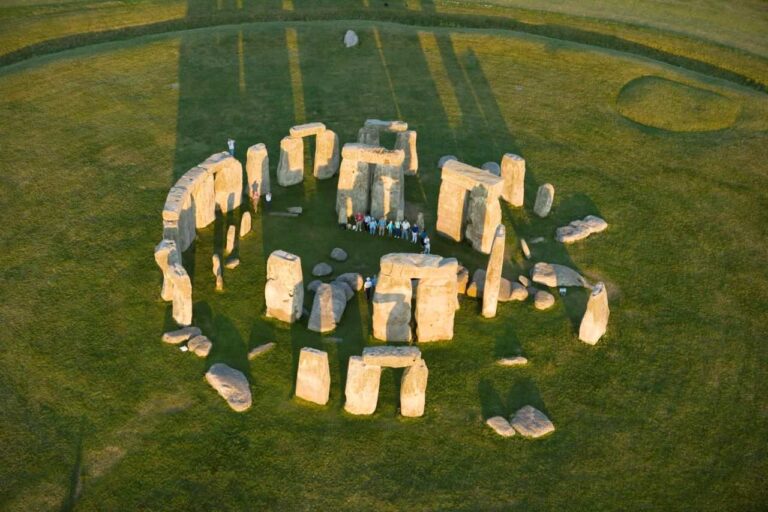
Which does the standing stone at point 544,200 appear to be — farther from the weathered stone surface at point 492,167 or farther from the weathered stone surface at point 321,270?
the weathered stone surface at point 321,270

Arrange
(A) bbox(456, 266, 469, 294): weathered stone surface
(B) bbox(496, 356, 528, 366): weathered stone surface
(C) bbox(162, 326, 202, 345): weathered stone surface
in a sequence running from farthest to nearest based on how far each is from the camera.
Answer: (A) bbox(456, 266, 469, 294): weathered stone surface
(C) bbox(162, 326, 202, 345): weathered stone surface
(B) bbox(496, 356, 528, 366): weathered stone surface

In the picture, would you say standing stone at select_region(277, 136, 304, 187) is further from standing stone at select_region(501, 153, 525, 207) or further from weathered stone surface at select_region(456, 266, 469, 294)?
weathered stone surface at select_region(456, 266, 469, 294)

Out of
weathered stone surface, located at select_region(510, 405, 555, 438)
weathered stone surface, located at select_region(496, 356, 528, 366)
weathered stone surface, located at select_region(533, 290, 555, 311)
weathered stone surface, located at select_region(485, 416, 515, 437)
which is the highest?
weathered stone surface, located at select_region(533, 290, 555, 311)

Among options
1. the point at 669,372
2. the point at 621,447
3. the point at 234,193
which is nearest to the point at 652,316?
the point at 669,372

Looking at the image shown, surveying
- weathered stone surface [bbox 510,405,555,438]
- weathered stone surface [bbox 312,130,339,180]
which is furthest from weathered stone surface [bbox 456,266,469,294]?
weathered stone surface [bbox 312,130,339,180]

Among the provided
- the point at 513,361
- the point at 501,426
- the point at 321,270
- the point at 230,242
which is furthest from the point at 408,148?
the point at 501,426

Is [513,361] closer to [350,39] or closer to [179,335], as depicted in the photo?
[179,335]

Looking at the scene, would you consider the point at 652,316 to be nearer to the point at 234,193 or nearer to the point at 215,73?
the point at 234,193
